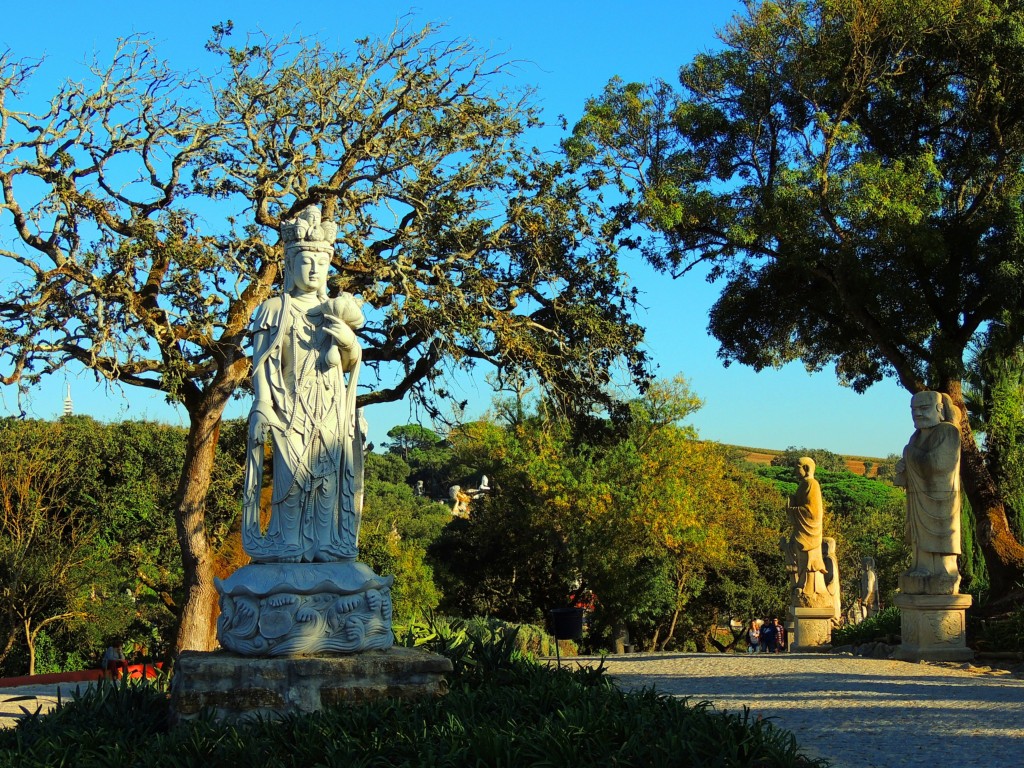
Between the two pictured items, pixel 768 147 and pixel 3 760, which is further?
pixel 768 147

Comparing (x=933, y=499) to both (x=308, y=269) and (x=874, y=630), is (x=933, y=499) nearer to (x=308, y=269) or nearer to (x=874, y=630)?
(x=874, y=630)

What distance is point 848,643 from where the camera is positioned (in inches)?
588

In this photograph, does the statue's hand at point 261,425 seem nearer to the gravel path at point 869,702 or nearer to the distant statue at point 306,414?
the distant statue at point 306,414

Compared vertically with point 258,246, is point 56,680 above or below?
A: below

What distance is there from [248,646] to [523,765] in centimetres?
236

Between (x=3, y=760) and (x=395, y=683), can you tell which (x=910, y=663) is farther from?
(x=3, y=760)

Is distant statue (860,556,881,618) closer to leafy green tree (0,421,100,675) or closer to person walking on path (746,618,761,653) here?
person walking on path (746,618,761,653)

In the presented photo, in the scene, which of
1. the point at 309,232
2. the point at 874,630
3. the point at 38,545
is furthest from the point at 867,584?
the point at 309,232

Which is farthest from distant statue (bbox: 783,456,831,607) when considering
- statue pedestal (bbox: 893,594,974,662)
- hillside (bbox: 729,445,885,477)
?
hillside (bbox: 729,445,885,477)

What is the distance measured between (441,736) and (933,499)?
883 centimetres

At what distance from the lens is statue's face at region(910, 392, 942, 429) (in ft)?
41.5

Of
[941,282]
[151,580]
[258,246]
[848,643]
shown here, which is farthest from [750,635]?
[258,246]

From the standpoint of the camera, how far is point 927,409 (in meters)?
12.7

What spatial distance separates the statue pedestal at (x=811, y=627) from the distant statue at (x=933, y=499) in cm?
307
